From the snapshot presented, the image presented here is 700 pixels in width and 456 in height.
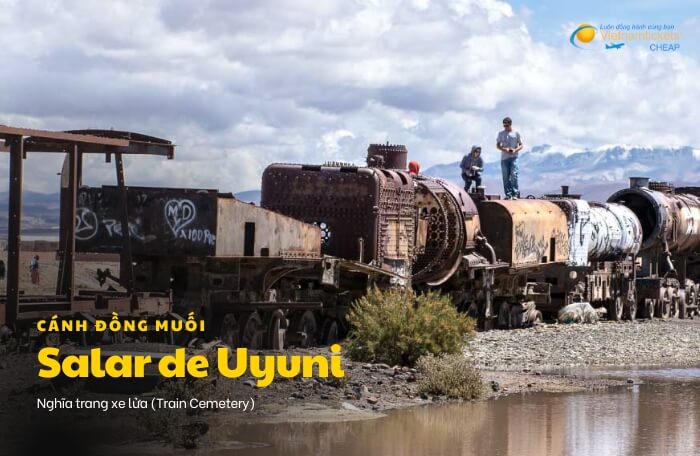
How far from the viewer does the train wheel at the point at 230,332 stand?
1981 cm

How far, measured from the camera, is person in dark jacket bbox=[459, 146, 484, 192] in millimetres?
30547

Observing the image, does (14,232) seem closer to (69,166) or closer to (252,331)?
(69,166)

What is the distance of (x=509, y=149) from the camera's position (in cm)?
3108

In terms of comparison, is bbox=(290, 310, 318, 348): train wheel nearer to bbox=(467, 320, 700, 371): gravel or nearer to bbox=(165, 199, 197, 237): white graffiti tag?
bbox=(467, 320, 700, 371): gravel

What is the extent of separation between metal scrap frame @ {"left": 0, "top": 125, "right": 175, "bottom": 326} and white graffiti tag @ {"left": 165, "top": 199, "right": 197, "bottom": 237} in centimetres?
90

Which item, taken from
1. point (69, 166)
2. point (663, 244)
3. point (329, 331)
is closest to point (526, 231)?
point (329, 331)

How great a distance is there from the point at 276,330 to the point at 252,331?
0.54 m

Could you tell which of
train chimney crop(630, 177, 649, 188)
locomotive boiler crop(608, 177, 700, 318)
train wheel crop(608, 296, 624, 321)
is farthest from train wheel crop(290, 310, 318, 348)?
train chimney crop(630, 177, 649, 188)

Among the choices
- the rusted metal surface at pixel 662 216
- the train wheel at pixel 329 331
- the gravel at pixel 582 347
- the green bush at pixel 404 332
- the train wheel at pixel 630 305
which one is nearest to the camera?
the green bush at pixel 404 332

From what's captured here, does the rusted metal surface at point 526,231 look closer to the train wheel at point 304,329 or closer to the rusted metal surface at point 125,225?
the train wheel at point 304,329

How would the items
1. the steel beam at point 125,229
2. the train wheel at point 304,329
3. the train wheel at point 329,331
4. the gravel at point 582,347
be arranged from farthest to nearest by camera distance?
1. the train wheel at point 329,331
2. the gravel at point 582,347
3. the train wheel at point 304,329
4. the steel beam at point 125,229

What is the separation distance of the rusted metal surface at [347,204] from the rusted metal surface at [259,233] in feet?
6.78

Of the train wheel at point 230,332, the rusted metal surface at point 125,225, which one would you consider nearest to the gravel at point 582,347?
the train wheel at point 230,332

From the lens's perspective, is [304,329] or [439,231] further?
[439,231]
